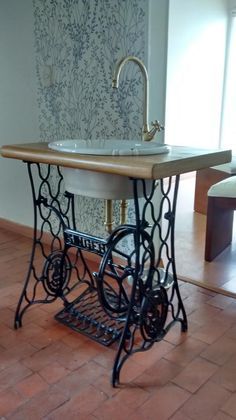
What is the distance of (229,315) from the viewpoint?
69.3 inches

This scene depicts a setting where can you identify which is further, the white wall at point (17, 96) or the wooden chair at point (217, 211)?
the white wall at point (17, 96)

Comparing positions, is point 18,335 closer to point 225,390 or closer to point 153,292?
point 153,292

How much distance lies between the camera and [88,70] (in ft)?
6.97

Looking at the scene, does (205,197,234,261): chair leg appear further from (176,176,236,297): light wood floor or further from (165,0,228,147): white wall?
(165,0,228,147): white wall

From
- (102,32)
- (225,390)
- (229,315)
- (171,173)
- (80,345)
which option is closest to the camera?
(171,173)

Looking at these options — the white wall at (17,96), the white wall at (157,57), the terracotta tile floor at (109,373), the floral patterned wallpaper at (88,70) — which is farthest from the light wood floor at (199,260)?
the white wall at (17,96)

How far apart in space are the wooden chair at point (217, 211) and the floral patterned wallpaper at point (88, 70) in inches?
25.6

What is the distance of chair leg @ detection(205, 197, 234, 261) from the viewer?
236 cm

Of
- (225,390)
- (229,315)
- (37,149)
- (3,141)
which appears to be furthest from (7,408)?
(3,141)

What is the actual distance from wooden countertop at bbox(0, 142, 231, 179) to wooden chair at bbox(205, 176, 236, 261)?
1006 millimetres

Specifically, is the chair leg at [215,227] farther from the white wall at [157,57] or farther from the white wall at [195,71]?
the white wall at [195,71]

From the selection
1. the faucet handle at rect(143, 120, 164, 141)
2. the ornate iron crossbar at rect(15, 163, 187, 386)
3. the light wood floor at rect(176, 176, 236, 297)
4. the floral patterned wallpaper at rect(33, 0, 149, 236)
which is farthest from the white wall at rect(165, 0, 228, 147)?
the ornate iron crossbar at rect(15, 163, 187, 386)

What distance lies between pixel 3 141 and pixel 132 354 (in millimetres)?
1902

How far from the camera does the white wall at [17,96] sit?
2.43 metres
